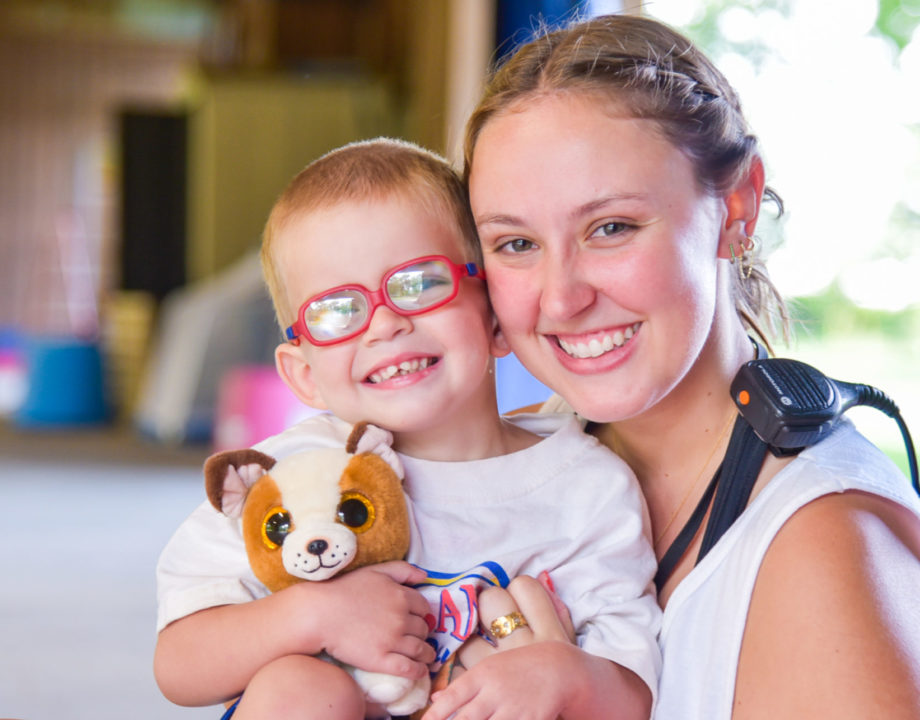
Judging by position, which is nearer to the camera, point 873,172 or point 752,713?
point 752,713

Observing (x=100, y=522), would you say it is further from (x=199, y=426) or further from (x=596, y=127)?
(x=596, y=127)

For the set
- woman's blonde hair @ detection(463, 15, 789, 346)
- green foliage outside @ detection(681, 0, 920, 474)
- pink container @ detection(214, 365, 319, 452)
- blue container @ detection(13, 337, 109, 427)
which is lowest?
blue container @ detection(13, 337, 109, 427)

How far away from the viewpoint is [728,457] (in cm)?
107

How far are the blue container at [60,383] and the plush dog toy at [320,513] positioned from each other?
6.81 m

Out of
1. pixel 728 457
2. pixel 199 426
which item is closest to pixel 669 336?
pixel 728 457

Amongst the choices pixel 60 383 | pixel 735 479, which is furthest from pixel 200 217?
pixel 735 479

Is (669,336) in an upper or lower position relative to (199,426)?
upper

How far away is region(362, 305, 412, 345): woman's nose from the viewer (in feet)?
3.59

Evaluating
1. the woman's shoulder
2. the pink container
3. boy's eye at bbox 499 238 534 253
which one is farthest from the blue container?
the woman's shoulder

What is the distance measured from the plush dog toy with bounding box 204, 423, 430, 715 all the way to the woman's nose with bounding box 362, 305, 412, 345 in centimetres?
11

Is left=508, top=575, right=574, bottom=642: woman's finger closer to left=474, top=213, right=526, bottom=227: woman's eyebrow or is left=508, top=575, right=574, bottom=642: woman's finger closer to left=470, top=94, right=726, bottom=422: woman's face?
left=470, top=94, right=726, bottom=422: woman's face

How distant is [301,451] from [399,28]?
20.4 feet

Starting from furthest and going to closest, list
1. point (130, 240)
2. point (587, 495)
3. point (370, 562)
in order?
point (130, 240) < point (587, 495) < point (370, 562)

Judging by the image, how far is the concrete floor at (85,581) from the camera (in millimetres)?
2379
